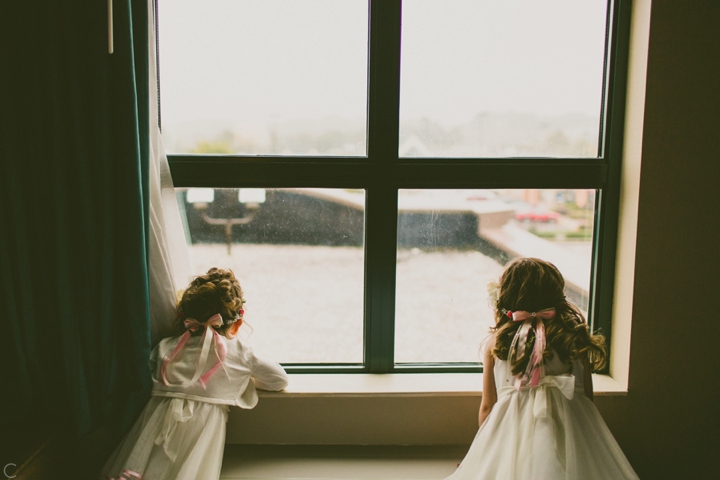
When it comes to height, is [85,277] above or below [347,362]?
above

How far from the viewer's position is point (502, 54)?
73.1 inches

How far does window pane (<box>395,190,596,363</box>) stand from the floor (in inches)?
13.3

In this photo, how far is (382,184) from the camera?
187cm

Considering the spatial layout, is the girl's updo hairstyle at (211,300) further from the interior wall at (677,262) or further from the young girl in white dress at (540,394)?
the interior wall at (677,262)

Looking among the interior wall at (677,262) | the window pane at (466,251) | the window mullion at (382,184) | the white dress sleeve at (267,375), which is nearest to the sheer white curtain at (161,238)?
the white dress sleeve at (267,375)

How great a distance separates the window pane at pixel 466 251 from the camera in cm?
191

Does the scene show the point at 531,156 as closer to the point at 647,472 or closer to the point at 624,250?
the point at 624,250

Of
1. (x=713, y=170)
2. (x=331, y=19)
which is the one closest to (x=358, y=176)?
(x=331, y=19)

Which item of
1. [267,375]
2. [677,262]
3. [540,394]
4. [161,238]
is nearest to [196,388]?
[267,375]

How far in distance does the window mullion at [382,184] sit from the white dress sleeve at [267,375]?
35cm

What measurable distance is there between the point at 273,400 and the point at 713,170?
5.38 ft

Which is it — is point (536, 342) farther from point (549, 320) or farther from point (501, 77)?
point (501, 77)

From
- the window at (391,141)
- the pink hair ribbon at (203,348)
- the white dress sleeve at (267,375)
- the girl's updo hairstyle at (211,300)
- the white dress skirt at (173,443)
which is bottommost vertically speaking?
the white dress skirt at (173,443)

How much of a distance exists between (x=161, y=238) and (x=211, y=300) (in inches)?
9.7
